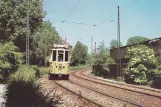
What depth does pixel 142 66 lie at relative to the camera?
2941cm

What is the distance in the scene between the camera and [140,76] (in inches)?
1153

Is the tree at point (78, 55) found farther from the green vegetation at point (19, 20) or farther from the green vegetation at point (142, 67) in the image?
the green vegetation at point (142, 67)

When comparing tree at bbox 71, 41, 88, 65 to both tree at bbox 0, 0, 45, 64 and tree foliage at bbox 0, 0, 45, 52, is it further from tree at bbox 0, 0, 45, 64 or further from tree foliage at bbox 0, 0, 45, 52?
tree foliage at bbox 0, 0, 45, 52

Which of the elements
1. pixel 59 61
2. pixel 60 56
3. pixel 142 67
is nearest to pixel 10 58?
pixel 59 61

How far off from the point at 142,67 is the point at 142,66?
0.13m

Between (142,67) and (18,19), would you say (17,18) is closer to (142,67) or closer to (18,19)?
(18,19)

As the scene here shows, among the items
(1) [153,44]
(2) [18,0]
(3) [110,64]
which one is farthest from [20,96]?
(2) [18,0]

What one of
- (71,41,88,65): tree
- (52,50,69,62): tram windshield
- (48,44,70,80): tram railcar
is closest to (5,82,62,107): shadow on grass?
(48,44,70,80): tram railcar

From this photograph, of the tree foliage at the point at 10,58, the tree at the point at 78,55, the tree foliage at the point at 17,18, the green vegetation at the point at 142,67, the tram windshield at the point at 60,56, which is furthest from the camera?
the tree at the point at 78,55

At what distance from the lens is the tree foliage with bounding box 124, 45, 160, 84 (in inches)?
1143

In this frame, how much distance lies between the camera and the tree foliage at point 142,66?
2904 cm

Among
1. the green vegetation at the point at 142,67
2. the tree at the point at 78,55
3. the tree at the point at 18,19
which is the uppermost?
the tree at the point at 18,19

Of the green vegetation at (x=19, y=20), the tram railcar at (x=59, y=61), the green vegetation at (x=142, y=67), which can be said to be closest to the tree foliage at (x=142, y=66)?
the green vegetation at (x=142, y=67)

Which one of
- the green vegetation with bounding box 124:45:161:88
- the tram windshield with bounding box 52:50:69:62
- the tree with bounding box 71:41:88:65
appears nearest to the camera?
the tram windshield with bounding box 52:50:69:62
